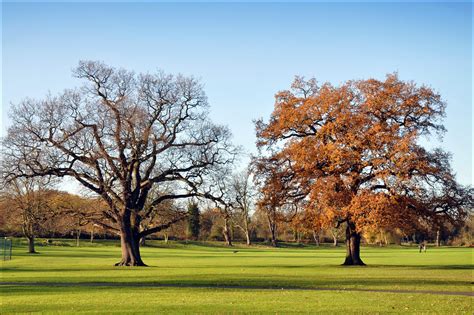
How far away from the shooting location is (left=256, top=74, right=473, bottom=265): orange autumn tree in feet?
128

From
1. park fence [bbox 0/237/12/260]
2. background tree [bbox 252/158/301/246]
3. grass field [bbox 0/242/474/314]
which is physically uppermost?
background tree [bbox 252/158/301/246]

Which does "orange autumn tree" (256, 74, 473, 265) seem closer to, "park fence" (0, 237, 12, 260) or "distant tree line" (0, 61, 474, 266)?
"distant tree line" (0, 61, 474, 266)

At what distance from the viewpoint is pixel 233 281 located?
91.8 ft

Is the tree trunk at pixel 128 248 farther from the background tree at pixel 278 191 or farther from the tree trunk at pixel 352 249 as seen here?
the tree trunk at pixel 352 249

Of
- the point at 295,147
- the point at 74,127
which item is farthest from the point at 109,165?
the point at 295,147

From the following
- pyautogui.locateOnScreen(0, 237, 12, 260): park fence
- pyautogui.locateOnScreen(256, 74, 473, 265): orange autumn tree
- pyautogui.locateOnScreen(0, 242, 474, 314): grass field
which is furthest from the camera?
pyautogui.locateOnScreen(0, 237, 12, 260): park fence

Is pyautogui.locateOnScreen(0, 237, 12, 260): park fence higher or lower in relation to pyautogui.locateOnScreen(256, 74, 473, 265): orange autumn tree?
lower

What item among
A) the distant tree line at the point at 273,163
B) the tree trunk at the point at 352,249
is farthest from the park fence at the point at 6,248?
the tree trunk at the point at 352,249

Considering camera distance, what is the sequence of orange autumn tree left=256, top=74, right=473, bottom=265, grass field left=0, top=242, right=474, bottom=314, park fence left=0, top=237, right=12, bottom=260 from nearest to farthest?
1. grass field left=0, top=242, right=474, bottom=314
2. orange autumn tree left=256, top=74, right=473, bottom=265
3. park fence left=0, top=237, right=12, bottom=260

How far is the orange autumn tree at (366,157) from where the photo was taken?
3894cm

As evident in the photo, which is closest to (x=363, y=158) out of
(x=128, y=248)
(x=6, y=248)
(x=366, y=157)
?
(x=366, y=157)

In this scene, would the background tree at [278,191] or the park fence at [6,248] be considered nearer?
the background tree at [278,191]

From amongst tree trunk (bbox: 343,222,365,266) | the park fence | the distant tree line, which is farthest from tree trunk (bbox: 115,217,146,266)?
the park fence

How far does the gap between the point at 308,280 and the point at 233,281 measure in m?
3.98
